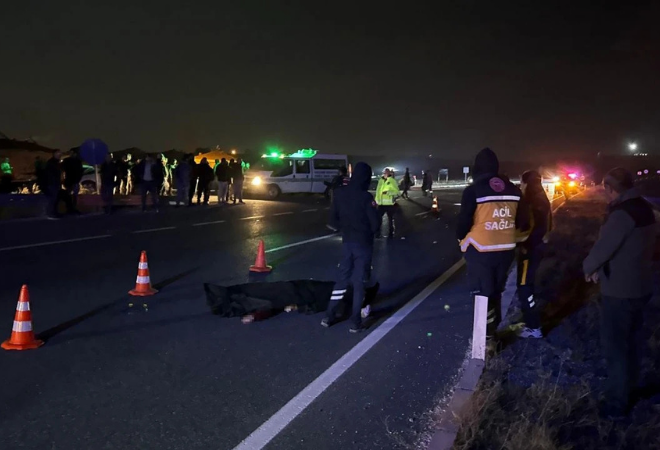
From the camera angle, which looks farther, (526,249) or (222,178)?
(222,178)

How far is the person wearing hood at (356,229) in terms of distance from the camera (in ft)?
21.1

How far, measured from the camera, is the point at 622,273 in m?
4.34

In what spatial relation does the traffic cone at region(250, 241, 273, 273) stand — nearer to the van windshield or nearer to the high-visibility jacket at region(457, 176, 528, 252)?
the high-visibility jacket at region(457, 176, 528, 252)

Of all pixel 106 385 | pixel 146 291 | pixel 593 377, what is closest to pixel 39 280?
pixel 146 291

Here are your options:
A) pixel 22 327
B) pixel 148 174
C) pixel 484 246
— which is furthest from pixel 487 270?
pixel 148 174

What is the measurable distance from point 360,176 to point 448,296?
9.07ft

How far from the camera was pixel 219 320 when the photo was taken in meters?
6.79

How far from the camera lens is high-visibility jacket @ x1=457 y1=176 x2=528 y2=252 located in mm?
5176

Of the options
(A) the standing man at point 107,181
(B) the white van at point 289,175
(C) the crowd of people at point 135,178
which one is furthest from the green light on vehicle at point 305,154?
(A) the standing man at point 107,181

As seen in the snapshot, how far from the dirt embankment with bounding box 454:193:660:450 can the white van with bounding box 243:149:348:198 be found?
2418 cm

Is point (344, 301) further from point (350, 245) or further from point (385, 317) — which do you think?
point (350, 245)

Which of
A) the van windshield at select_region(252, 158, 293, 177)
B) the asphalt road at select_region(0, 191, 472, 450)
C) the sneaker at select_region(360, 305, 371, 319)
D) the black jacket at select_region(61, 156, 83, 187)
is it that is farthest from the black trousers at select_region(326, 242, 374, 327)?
the van windshield at select_region(252, 158, 293, 177)

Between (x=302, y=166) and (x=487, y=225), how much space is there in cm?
2684

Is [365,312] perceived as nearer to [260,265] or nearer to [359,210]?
[359,210]
